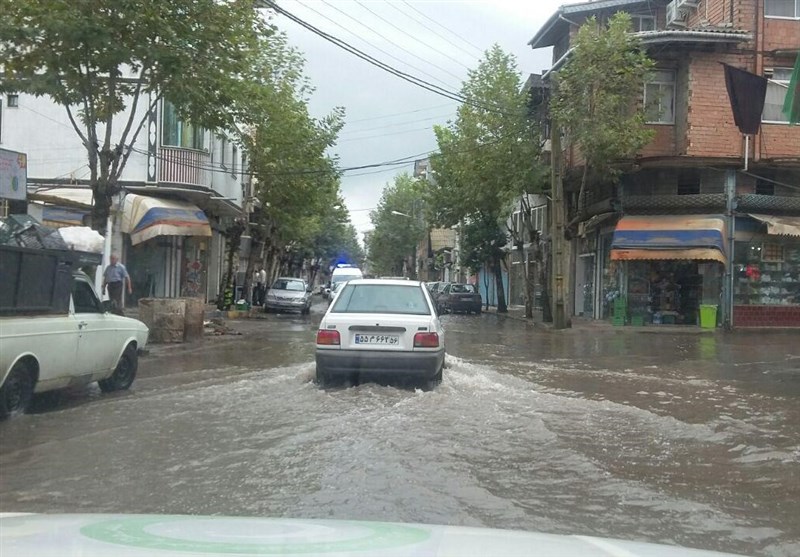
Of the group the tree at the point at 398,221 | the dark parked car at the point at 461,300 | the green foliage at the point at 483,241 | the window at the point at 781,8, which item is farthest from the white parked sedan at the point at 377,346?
the tree at the point at 398,221

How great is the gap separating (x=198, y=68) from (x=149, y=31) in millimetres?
1023

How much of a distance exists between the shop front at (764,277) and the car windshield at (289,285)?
17272mm

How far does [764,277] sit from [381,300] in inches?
800

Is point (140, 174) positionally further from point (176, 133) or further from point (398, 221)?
point (398, 221)

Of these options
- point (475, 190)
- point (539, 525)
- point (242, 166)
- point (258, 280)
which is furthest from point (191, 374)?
point (258, 280)

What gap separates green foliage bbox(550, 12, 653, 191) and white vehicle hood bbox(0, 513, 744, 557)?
23.0 metres

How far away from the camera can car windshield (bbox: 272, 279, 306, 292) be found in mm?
35125

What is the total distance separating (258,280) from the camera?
1532 inches

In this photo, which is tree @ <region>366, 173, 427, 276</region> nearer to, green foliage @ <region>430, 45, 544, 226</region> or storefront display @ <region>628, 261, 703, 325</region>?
green foliage @ <region>430, 45, 544, 226</region>

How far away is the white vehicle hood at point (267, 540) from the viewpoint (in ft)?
7.86

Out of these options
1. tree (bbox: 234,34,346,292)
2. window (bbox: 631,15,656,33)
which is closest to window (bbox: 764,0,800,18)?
window (bbox: 631,15,656,33)

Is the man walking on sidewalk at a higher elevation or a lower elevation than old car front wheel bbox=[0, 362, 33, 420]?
higher

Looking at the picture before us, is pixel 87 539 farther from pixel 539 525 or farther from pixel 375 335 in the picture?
pixel 375 335

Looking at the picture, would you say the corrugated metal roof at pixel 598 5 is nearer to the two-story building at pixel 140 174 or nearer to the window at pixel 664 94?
the window at pixel 664 94
